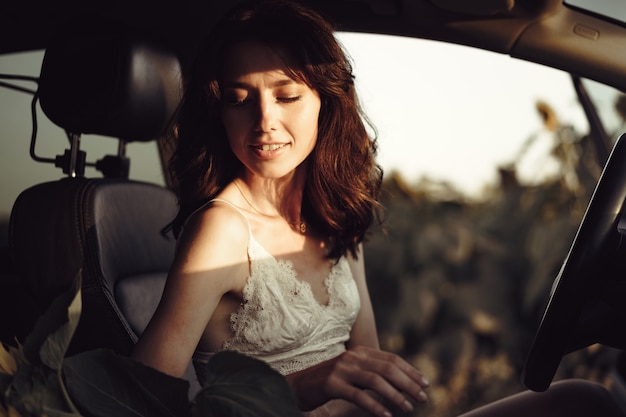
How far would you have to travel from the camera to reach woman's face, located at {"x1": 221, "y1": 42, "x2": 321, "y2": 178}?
1490mm

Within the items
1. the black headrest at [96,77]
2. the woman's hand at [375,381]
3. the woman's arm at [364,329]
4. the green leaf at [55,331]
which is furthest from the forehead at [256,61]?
the green leaf at [55,331]

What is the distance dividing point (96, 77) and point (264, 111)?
555 mm

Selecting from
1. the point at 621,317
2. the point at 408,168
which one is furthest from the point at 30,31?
the point at 408,168

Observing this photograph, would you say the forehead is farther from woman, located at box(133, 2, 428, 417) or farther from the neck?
the neck

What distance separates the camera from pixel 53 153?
7.21 ft

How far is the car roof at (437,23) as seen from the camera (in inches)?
70.2

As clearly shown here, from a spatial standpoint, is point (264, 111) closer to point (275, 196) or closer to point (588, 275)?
point (275, 196)

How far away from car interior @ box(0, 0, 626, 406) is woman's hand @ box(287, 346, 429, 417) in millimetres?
893

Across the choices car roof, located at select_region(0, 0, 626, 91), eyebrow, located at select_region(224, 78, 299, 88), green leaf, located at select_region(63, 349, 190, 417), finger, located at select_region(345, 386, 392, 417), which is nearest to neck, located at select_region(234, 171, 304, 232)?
eyebrow, located at select_region(224, 78, 299, 88)

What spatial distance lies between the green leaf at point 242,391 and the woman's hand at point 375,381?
16 centimetres

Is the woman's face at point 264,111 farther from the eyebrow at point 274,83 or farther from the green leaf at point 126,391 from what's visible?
the green leaf at point 126,391

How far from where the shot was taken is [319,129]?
5.71ft

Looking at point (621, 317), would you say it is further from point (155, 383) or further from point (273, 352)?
point (155, 383)

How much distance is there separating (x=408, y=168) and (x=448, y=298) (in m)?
0.80
